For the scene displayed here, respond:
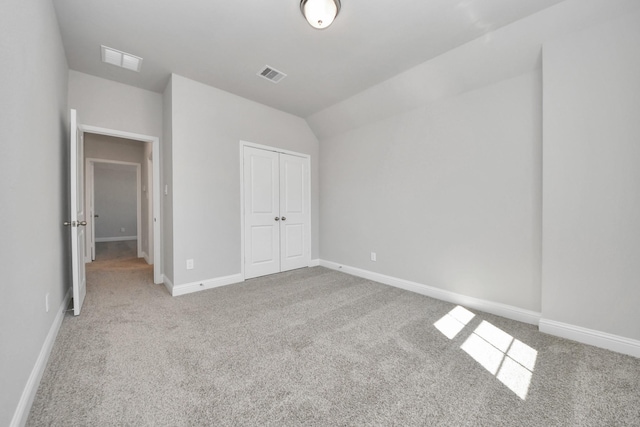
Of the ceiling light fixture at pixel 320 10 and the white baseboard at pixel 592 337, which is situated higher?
the ceiling light fixture at pixel 320 10

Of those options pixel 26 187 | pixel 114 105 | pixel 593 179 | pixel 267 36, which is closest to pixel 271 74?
pixel 267 36

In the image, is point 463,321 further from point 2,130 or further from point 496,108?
point 2,130

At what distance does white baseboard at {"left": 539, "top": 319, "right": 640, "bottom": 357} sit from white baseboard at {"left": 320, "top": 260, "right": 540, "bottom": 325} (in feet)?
0.57

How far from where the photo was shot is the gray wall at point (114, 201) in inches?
319

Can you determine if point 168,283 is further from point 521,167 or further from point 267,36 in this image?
point 521,167

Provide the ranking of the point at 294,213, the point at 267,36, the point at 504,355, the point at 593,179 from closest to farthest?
1. the point at 504,355
2. the point at 593,179
3. the point at 267,36
4. the point at 294,213

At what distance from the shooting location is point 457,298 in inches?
111

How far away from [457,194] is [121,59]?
394cm

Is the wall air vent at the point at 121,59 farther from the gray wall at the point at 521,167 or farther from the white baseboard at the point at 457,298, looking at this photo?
the white baseboard at the point at 457,298

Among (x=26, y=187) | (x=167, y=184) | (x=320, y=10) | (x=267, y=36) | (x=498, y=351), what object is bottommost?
(x=498, y=351)

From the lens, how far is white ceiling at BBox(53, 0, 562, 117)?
201cm

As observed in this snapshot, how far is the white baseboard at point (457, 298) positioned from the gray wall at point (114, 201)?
784 cm

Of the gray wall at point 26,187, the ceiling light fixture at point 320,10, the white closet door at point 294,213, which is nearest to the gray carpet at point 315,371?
the gray wall at point 26,187

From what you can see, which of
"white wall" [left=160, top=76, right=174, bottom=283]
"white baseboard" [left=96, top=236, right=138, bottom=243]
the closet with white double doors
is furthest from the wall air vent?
"white baseboard" [left=96, top=236, right=138, bottom=243]
